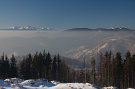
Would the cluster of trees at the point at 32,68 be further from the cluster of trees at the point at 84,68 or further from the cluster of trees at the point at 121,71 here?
the cluster of trees at the point at 121,71

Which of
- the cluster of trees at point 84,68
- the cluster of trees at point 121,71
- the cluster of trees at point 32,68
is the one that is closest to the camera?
the cluster of trees at point 121,71

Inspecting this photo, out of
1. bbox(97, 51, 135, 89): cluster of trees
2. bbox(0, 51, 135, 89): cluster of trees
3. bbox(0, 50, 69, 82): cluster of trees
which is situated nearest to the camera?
bbox(97, 51, 135, 89): cluster of trees

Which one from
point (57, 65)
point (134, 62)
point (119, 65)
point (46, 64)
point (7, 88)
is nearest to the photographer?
point (7, 88)

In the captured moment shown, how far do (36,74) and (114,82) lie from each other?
3026 centimetres

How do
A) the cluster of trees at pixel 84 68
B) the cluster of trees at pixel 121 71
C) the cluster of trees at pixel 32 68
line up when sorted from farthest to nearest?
the cluster of trees at pixel 32 68 → the cluster of trees at pixel 84 68 → the cluster of trees at pixel 121 71

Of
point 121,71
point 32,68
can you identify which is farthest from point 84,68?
point 32,68

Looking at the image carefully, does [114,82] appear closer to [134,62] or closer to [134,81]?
[134,81]

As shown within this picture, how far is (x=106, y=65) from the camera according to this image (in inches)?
1656

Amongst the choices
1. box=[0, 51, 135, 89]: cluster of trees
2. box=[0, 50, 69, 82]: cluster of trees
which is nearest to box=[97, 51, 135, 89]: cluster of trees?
box=[0, 51, 135, 89]: cluster of trees

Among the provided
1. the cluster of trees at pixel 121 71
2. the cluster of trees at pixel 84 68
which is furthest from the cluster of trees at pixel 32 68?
the cluster of trees at pixel 121 71

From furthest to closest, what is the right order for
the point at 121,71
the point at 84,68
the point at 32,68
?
the point at 84,68, the point at 32,68, the point at 121,71

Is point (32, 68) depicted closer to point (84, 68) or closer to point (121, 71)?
point (84, 68)

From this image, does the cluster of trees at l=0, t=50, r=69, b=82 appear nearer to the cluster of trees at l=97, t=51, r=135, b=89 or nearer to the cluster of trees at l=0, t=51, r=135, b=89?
the cluster of trees at l=0, t=51, r=135, b=89

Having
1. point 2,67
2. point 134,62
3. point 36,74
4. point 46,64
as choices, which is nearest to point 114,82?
point 134,62
